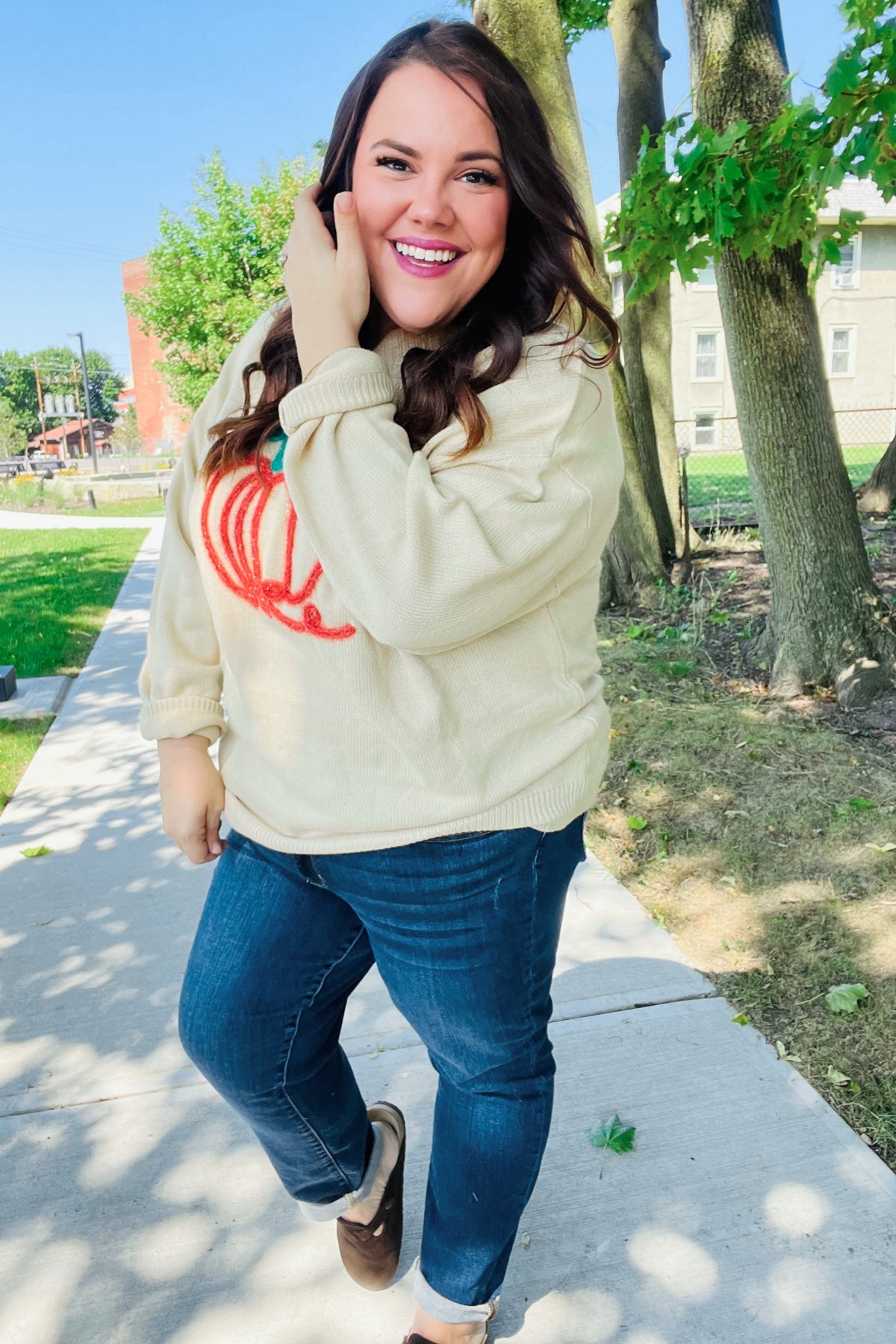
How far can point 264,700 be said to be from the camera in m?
1.47

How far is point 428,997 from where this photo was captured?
1440 millimetres

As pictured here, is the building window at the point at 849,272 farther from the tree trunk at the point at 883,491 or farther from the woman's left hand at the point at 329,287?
the woman's left hand at the point at 329,287

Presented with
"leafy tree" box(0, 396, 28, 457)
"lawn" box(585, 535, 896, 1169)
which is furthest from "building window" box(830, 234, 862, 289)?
"leafy tree" box(0, 396, 28, 457)

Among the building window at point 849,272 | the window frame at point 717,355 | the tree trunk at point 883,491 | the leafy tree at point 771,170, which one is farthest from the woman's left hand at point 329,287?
the building window at point 849,272

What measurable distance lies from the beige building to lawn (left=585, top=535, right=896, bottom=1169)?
74.4 ft

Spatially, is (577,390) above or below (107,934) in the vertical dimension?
above

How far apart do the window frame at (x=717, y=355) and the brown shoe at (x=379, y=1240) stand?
27367 millimetres

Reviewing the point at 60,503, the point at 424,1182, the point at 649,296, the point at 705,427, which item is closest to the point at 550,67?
the point at 649,296

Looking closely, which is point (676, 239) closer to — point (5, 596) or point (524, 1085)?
point (524, 1085)

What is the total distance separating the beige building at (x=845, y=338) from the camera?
2677 cm

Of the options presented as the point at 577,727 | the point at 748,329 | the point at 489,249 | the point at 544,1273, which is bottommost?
the point at 544,1273

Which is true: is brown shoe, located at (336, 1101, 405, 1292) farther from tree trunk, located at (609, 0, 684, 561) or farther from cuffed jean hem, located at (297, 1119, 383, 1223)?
tree trunk, located at (609, 0, 684, 561)

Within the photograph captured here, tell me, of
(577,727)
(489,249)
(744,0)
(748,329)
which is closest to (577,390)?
(489,249)

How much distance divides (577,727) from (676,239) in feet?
11.5
